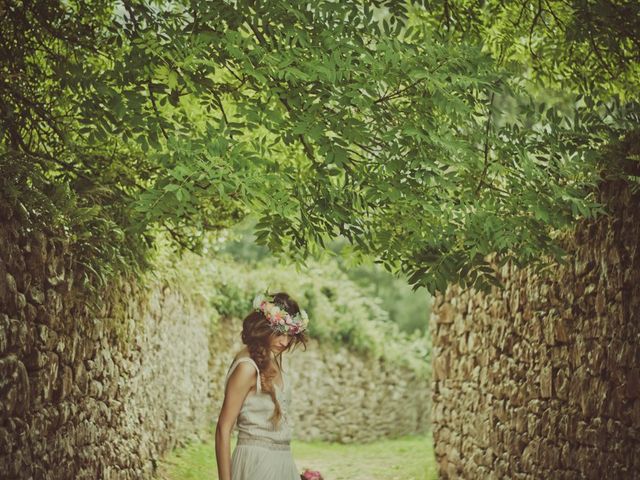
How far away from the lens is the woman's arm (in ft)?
14.7

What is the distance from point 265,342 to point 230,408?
52 centimetres

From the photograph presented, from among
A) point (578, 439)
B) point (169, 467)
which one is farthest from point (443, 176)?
point (169, 467)

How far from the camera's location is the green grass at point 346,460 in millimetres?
11484

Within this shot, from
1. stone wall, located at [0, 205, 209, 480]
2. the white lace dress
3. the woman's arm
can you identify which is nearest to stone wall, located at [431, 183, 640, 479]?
the white lace dress

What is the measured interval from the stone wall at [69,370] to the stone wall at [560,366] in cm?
370

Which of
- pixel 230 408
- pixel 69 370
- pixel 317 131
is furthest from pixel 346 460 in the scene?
pixel 317 131

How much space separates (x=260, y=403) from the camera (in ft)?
15.6

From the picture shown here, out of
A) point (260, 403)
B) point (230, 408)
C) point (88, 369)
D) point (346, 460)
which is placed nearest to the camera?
point (230, 408)

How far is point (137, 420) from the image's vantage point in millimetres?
8984

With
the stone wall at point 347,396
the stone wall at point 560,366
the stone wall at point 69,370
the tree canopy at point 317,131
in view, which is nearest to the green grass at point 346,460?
the stone wall at point 347,396

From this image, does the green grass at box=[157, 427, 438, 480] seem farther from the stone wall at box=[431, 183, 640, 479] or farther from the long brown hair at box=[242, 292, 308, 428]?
the long brown hair at box=[242, 292, 308, 428]

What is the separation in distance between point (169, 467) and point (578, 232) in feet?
22.2

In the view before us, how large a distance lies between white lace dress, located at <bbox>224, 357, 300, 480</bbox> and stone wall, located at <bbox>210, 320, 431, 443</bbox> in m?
12.8

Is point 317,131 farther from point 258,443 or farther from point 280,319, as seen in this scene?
point 258,443
